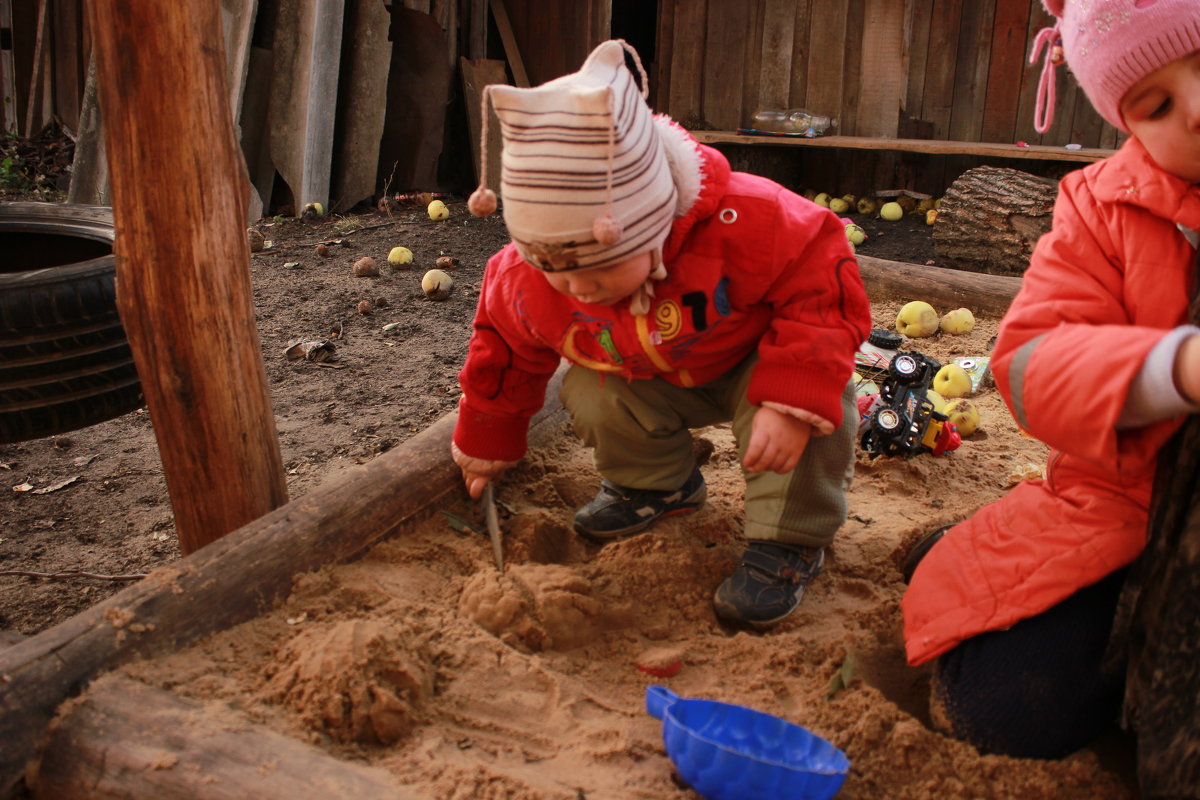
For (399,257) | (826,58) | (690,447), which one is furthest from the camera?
(826,58)

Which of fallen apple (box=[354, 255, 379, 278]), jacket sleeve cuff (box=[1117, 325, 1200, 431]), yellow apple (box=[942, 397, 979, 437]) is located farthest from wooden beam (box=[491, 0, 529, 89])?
jacket sleeve cuff (box=[1117, 325, 1200, 431])

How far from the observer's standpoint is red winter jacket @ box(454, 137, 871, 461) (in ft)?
5.64

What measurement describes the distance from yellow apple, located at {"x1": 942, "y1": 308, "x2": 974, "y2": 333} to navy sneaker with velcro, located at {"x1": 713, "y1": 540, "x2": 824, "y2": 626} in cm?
202

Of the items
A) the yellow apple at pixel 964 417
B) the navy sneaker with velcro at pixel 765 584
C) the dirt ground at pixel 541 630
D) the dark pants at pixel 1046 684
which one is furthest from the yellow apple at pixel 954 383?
the dark pants at pixel 1046 684

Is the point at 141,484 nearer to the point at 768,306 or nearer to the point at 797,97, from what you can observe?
the point at 768,306

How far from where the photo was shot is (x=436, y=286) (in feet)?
15.5

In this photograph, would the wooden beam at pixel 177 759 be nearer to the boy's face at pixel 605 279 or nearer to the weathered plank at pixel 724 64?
the boy's face at pixel 605 279

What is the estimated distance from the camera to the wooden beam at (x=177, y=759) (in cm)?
126

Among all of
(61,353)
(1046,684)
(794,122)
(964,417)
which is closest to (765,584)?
(1046,684)

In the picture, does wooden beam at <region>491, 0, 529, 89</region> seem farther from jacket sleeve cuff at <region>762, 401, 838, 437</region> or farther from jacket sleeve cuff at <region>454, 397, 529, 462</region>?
jacket sleeve cuff at <region>762, 401, 838, 437</region>

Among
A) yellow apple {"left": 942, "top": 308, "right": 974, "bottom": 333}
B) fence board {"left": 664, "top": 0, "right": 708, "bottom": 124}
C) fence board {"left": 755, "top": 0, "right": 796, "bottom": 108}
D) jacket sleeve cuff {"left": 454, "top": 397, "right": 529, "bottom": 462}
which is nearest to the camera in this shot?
jacket sleeve cuff {"left": 454, "top": 397, "right": 529, "bottom": 462}

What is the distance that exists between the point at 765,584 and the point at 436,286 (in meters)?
3.19

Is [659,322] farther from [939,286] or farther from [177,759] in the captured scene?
[939,286]

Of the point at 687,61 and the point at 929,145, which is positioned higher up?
the point at 687,61
